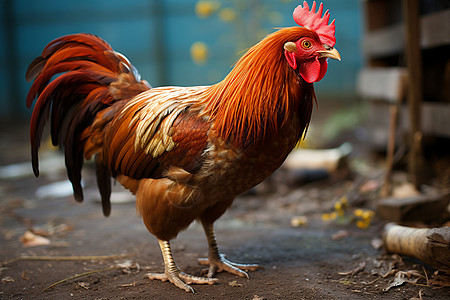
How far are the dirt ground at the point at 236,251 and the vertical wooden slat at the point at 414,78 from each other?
25.9 inches

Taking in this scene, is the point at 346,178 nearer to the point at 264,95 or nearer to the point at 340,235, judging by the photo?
the point at 340,235

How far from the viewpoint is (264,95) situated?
251 cm

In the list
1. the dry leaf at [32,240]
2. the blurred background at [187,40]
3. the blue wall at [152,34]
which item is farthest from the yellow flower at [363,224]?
the blue wall at [152,34]

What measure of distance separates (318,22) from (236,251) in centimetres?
199

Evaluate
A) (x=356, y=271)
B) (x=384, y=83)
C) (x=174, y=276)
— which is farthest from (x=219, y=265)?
(x=384, y=83)

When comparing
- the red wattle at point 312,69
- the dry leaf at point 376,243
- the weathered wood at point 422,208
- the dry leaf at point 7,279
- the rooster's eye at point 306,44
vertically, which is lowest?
the dry leaf at point 7,279

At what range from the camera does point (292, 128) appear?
258 cm

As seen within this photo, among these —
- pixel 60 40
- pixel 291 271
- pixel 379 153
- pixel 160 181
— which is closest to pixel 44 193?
pixel 60 40

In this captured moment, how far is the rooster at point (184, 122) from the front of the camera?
2.50 m

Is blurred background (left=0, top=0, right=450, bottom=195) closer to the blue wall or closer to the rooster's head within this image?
the blue wall

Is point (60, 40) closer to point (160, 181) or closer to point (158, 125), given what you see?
point (158, 125)

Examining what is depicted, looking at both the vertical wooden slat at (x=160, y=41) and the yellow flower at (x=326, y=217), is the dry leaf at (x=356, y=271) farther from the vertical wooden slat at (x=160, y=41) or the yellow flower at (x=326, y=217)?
the vertical wooden slat at (x=160, y=41)

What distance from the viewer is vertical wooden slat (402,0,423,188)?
4.20 meters

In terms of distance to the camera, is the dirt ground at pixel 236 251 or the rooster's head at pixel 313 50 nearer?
the rooster's head at pixel 313 50
